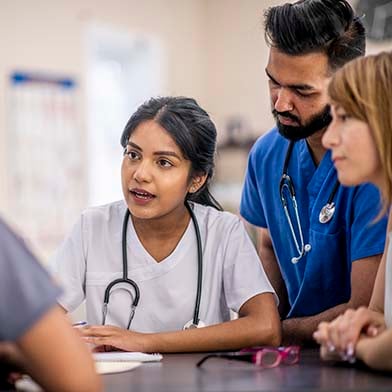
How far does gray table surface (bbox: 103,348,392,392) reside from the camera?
1.09m

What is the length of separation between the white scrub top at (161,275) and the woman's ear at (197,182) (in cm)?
11

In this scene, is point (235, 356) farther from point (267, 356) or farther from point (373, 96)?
point (373, 96)

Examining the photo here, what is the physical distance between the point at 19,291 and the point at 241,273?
0.87 m

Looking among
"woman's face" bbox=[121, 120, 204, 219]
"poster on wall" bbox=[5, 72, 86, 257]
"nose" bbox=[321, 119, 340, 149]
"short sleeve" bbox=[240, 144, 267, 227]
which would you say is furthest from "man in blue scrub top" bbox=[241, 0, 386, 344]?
"poster on wall" bbox=[5, 72, 86, 257]

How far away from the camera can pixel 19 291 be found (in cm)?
88

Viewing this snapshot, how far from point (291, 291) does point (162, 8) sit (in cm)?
357

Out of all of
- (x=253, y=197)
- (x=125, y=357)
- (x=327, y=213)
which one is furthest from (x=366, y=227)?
(x=125, y=357)

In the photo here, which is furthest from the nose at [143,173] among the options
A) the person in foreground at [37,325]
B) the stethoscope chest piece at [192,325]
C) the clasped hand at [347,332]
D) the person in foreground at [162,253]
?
the person in foreground at [37,325]

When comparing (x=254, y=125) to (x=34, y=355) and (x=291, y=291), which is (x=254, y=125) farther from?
(x=34, y=355)

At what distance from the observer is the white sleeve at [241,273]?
5.52 feet

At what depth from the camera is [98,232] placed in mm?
1766

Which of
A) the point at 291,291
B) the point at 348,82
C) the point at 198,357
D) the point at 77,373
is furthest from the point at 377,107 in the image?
the point at 291,291

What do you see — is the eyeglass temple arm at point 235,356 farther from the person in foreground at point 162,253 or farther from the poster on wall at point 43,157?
the poster on wall at point 43,157

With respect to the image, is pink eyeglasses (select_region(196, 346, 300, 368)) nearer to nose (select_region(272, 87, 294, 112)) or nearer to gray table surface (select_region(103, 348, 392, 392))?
gray table surface (select_region(103, 348, 392, 392))
